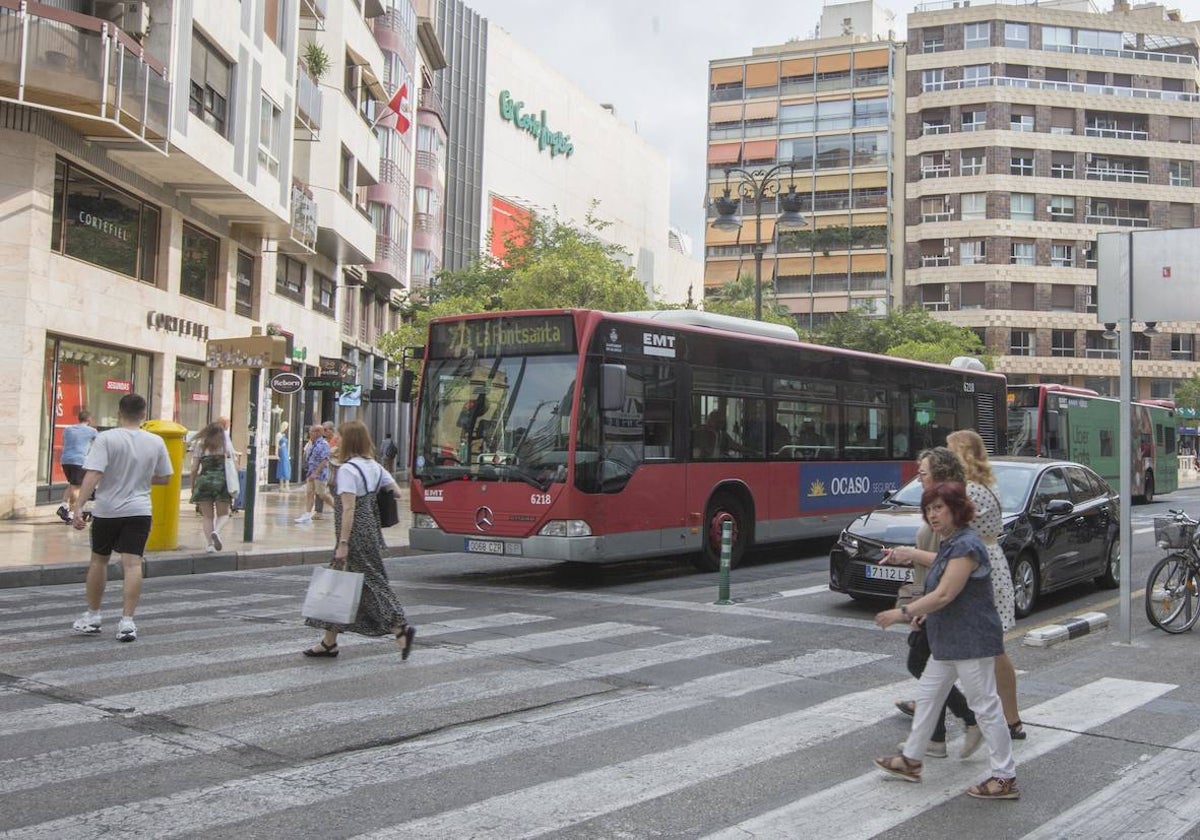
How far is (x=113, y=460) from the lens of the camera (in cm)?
830

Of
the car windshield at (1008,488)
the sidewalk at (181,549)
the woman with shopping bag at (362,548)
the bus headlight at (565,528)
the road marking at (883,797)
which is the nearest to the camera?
the road marking at (883,797)

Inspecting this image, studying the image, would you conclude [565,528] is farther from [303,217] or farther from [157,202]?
[303,217]

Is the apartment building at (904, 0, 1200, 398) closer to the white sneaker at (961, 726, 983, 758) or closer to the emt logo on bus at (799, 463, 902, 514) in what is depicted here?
the emt logo on bus at (799, 463, 902, 514)

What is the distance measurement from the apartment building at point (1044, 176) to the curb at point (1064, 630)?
188 ft

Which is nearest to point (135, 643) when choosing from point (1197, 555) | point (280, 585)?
point (280, 585)

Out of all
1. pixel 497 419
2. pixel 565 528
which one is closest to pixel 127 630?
pixel 565 528

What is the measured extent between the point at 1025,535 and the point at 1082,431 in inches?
755

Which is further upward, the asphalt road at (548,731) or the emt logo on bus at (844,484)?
the emt logo on bus at (844,484)

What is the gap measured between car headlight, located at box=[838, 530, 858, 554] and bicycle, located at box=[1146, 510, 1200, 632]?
8.16ft

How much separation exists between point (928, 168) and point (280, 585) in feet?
202

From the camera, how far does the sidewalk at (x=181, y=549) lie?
12.1m

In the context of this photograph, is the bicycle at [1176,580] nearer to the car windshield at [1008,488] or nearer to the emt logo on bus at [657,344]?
the car windshield at [1008,488]

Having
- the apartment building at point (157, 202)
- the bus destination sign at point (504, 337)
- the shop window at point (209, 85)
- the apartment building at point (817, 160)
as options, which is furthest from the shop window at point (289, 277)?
the apartment building at point (817, 160)

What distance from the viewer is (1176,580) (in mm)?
9508
